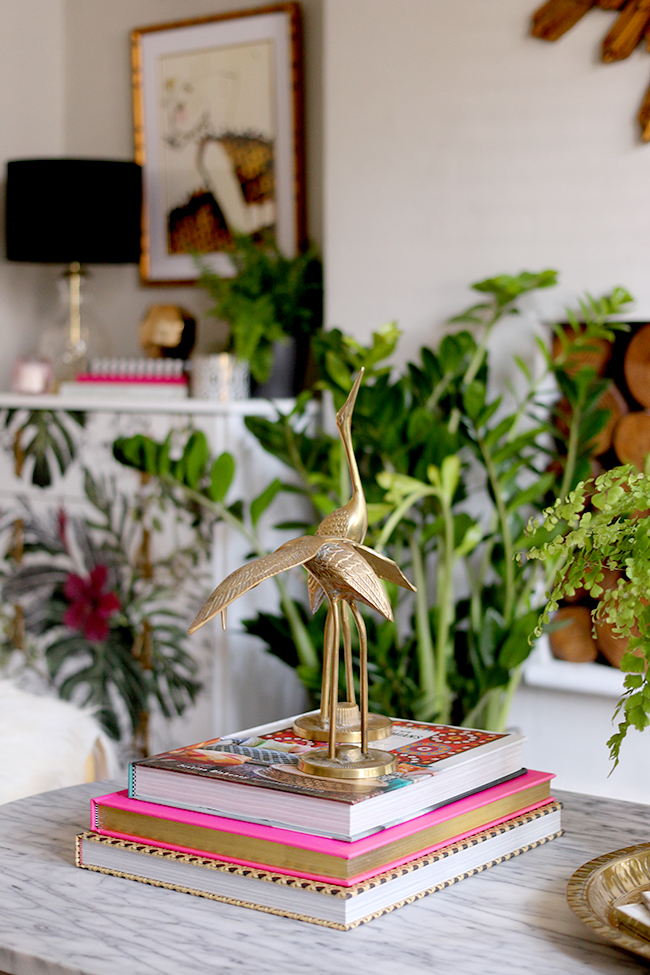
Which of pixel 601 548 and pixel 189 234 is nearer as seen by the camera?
pixel 601 548

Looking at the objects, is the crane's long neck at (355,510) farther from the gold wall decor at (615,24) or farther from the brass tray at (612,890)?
the gold wall decor at (615,24)

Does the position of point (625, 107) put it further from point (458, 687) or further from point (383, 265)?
point (458, 687)

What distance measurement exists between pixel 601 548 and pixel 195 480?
1.48 metres

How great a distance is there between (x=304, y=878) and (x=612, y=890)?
10.0 inches

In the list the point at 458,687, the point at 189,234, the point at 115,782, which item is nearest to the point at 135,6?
the point at 189,234

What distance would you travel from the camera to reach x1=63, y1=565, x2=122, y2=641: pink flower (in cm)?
267

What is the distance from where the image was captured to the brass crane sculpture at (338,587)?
0.90m

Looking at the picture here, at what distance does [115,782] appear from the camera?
49.6 inches

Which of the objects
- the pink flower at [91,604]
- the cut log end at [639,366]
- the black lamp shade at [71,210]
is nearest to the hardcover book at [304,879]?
the cut log end at [639,366]

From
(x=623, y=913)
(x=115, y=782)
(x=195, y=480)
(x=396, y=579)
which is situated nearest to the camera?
(x=623, y=913)

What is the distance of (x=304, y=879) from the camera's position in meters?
0.86

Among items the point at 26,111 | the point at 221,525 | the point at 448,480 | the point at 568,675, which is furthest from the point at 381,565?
the point at 26,111

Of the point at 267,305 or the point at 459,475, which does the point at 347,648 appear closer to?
the point at 459,475

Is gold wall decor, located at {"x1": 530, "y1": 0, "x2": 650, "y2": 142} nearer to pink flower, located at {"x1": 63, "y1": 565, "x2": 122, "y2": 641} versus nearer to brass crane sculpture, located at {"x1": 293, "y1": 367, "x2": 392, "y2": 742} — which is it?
brass crane sculpture, located at {"x1": 293, "y1": 367, "x2": 392, "y2": 742}
